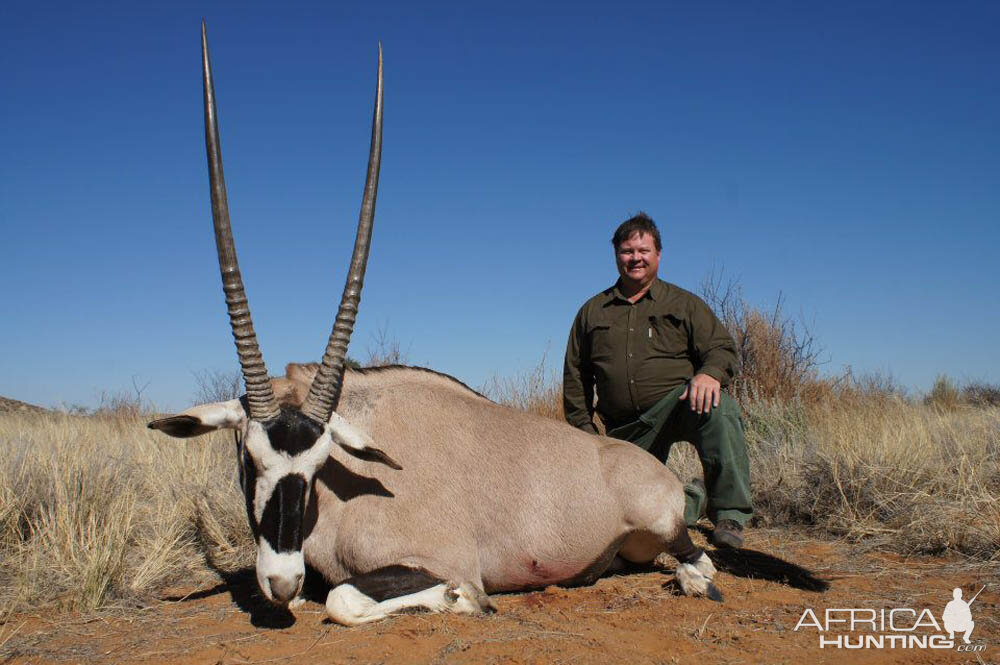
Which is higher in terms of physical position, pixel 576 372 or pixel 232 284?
pixel 232 284

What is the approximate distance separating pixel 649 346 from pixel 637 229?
3.20 ft

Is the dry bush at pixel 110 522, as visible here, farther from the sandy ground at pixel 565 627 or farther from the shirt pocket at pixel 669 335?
the shirt pocket at pixel 669 335

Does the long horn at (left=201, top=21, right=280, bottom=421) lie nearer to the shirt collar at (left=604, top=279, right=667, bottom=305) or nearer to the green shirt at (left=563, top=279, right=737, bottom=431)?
the green shirt at (left=563, top=279, right=737, bottom=431)

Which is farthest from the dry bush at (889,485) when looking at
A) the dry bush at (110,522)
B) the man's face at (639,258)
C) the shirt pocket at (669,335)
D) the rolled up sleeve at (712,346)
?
the dry bush at (110,522)

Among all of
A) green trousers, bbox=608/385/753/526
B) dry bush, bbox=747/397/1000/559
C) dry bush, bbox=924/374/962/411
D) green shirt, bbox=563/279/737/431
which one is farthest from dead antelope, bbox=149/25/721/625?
dry bush, bbox=924/374/962/411

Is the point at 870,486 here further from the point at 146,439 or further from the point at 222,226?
the point at 146,439

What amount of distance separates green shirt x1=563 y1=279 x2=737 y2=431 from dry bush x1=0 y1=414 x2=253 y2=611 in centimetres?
308

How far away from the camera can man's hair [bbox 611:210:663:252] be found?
5.88 meters

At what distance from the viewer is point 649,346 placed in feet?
18.7

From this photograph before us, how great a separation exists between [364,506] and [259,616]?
818mm

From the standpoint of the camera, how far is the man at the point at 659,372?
5.29 meters

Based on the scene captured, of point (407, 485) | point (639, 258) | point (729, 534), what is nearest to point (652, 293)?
point (639, 258)

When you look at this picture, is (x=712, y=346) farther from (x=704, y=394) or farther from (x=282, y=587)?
(x=282, y=587)

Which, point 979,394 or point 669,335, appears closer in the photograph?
point 669,335
